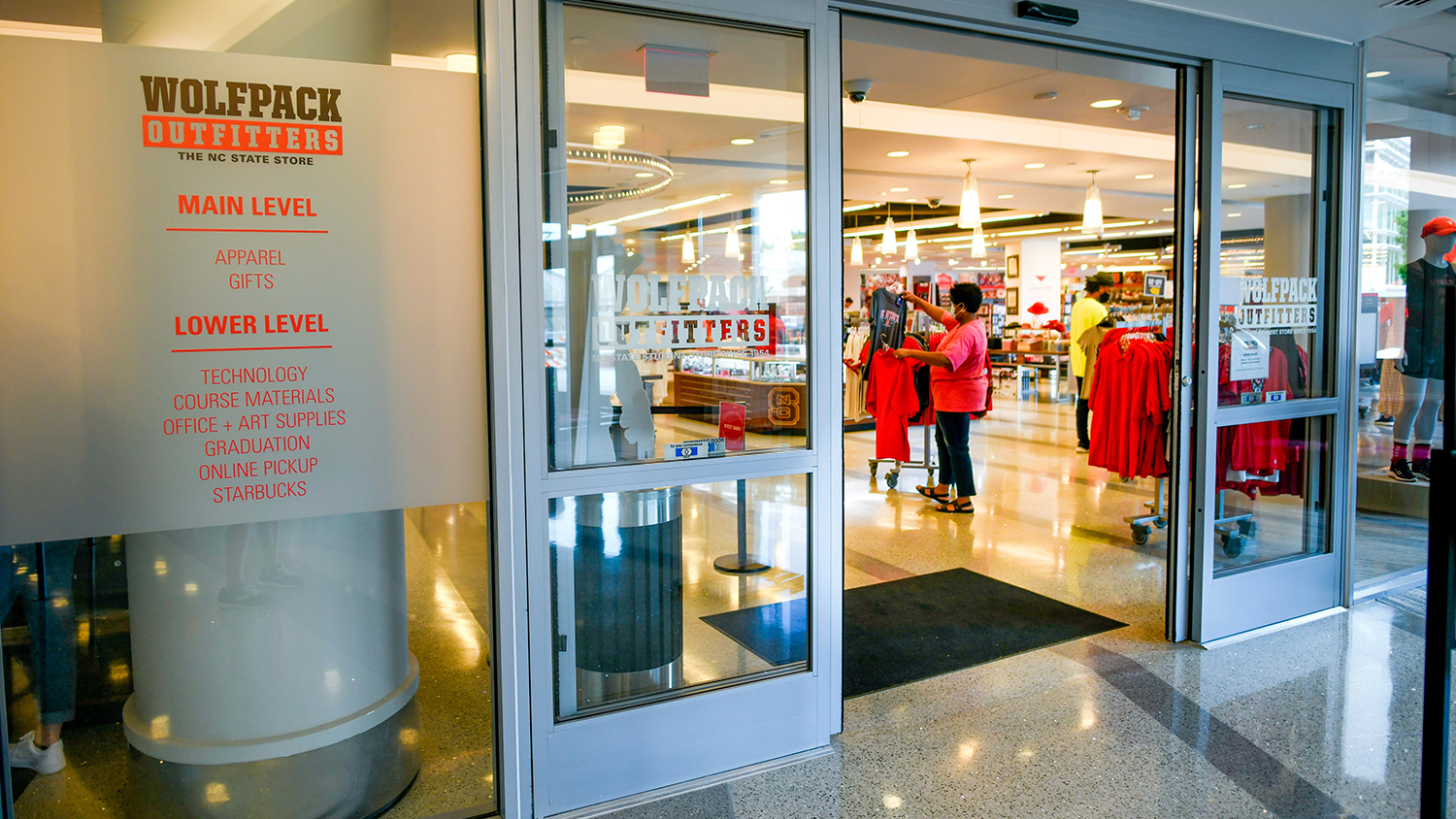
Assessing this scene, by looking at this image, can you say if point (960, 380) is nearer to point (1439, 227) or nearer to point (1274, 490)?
point (1274, 490)

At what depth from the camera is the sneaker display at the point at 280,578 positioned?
2266mm

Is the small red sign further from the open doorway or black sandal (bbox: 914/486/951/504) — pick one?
black sandal (bbox: 914/486/951/504)

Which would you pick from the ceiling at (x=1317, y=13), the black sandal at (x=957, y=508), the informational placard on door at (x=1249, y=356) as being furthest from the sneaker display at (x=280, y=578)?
the black sandal at (x=957, y=508)

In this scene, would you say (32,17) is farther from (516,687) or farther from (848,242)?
(848,242)

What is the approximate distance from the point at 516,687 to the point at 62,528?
1.10 metres

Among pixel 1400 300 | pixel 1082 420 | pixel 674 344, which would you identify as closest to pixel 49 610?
pixel 674 344

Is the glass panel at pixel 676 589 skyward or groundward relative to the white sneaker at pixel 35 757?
skyward

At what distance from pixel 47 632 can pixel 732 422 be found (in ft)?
6.77

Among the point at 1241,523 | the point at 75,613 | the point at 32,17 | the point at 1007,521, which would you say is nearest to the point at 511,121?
the point at 32,17

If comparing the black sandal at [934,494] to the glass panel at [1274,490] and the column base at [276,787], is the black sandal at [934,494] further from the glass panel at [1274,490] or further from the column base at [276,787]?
the column base at [276,787]

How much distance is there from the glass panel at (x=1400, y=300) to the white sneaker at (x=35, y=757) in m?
5.06

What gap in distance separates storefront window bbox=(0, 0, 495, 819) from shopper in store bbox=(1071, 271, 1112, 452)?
6.15m

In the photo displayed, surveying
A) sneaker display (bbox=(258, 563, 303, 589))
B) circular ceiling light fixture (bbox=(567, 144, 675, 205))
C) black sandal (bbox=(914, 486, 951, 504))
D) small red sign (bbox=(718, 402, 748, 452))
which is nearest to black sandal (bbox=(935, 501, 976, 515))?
black sandal (bbox=(914, 486, 951, 504))

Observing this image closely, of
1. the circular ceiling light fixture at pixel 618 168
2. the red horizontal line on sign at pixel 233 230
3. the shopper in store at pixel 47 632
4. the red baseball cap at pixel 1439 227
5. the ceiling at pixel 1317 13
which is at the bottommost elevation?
the shopper in store at pixel 47 632
